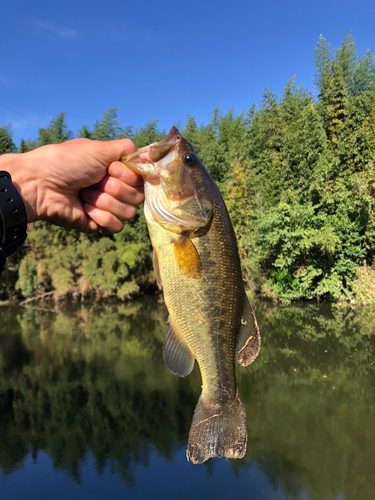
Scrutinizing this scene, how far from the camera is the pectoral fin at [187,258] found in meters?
1.83

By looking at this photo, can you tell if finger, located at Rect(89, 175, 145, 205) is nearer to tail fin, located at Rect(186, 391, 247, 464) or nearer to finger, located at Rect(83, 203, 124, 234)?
finger, located at Rect(83, 203, 124, 234)

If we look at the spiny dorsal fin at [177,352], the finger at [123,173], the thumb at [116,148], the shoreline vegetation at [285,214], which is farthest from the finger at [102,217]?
the shoreline vegetation at [285,214]

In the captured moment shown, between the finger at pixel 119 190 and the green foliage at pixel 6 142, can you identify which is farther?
the green foliage at pixel 6 142

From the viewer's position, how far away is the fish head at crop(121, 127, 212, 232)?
1.88 meters

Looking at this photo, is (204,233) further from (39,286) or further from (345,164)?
(39,286)

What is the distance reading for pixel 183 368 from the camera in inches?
77.2

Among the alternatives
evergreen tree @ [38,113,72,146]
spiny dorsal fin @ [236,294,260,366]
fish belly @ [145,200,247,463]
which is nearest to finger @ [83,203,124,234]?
fish belly @ [145,200,247,463]

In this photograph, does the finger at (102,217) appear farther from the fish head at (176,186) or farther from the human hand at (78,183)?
the fish head at (176,186)

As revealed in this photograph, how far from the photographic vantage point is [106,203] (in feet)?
8.36

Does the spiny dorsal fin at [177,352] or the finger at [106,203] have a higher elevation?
the finger at [106,203]

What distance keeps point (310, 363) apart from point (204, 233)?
1096cm

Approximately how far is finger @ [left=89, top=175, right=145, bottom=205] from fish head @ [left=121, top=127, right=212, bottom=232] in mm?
498

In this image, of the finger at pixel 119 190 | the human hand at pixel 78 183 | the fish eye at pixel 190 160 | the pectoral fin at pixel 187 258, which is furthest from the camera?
the finger at pixel 119 190

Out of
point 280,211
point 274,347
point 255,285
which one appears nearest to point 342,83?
point 280,211
